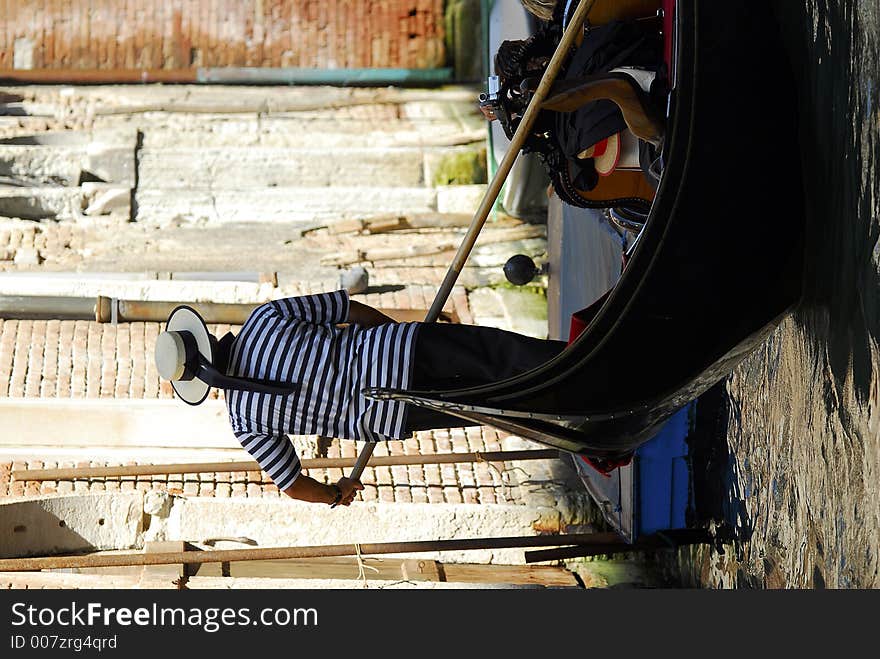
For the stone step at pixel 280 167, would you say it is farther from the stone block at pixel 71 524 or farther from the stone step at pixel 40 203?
the stone block at pixel 71 524

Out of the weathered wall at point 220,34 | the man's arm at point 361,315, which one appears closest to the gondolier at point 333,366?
the man's arm at point 361,315

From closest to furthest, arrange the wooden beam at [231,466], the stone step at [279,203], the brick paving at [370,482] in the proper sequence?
the wooden beam at [231,466] → the brick paving at [370,482] → the stone step at [279,203]

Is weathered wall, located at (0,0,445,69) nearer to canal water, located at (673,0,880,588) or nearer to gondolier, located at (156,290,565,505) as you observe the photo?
gondolier, located at (156,290,565,505)

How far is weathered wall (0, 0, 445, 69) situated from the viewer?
25.2 ft

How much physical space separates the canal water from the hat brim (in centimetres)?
135

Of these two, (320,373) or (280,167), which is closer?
(320,373)

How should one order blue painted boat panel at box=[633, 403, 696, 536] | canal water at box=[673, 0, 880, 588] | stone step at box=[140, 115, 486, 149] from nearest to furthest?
canal water at box=[673, 0, 880, 588] < blue painted boat panel at box=[633, 403, 696, 536] < stone step at box=[140, 115, 486, 149]

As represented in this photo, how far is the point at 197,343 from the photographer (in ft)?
9.07

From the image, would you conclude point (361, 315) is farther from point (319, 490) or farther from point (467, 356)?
point (319, 490)

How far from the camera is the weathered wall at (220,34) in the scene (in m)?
7.67

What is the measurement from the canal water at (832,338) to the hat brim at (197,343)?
1347 mm

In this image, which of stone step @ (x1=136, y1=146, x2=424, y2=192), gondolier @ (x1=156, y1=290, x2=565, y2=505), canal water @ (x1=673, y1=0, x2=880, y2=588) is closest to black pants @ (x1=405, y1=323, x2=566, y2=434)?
gondolier @ (x1=156, y1=290, x2=565, y2=505)

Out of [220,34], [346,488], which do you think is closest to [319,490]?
[346,488]

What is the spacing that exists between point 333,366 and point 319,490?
0.43 metres
